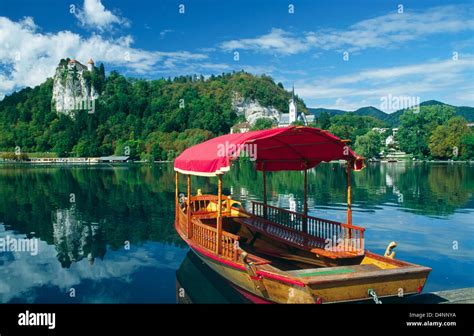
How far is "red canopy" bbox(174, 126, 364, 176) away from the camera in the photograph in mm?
10148

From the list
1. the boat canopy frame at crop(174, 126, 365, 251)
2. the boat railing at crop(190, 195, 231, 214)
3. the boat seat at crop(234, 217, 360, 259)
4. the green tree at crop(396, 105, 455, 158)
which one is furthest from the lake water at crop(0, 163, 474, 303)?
the green tree at crop(396, 105, 455, 158)

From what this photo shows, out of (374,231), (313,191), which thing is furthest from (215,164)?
(313,191)

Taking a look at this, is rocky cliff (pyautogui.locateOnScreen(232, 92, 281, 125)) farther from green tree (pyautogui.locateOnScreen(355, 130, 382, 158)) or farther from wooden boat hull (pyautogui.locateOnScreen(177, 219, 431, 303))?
wooden boat hull (pyautogui.locateOnScreen(177, 219, 431, 303))

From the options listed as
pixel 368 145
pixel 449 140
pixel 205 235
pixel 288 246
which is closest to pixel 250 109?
pixel 368 145

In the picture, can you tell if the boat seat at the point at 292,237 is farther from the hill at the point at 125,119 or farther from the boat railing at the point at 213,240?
the hill at the point at 125,119

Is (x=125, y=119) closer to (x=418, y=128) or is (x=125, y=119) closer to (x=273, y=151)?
(x=418, y=128)

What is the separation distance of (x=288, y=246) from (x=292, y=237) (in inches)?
24.5

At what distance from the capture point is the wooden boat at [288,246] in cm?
841

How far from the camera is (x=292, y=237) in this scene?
517 inches

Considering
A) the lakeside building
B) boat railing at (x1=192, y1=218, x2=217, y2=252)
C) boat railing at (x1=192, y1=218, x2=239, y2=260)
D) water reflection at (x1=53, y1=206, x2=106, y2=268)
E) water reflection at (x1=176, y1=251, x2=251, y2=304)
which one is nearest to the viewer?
boat railing at (x1=192, y1=218, x2=239, y2=260)

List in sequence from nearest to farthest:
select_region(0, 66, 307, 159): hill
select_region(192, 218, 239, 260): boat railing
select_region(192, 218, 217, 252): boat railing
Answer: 1. select_region(192, 218, 239, 260): boat railing
2. select_region(192, 218, 217, 252): boat railing
3. select_region(0, 66, 307, 159): hill

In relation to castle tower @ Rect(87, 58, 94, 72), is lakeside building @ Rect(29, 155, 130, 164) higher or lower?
lower
